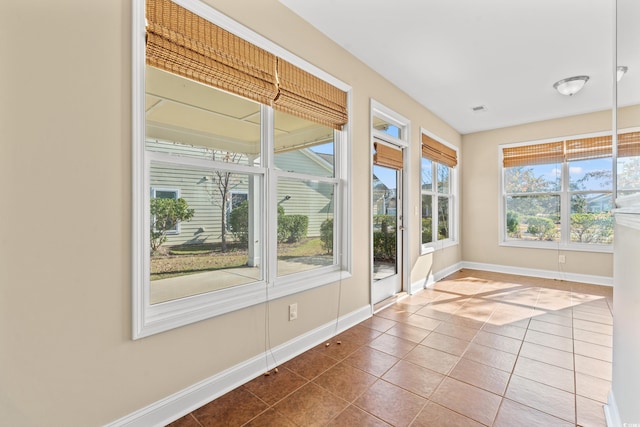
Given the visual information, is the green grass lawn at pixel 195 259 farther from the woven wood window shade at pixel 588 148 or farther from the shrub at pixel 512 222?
the woven wood window shade at pixel 588 148

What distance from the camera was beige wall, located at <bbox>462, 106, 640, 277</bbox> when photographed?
190 inches

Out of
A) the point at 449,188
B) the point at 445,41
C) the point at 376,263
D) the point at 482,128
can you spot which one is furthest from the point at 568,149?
the point at 376,263

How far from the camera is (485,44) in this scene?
290cm

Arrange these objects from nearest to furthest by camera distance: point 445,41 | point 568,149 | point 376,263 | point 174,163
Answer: point 174,163
point 445,41
point 376,263
point 568,149

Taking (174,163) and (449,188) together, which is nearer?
(174,163)

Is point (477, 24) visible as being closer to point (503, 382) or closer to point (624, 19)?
point (624, 19)

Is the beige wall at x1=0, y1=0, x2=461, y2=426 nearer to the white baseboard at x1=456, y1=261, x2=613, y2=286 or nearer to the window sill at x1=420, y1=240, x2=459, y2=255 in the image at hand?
the window sill at x1=420, y1=240, x2=459, y2=255

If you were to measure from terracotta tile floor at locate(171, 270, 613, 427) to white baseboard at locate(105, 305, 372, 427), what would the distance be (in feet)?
0.17

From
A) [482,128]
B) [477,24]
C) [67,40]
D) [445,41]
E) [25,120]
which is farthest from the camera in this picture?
[482,128]

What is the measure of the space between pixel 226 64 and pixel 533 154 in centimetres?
566

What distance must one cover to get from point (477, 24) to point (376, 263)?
2694mm

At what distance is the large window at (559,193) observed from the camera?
476cm

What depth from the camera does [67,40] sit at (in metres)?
1.38

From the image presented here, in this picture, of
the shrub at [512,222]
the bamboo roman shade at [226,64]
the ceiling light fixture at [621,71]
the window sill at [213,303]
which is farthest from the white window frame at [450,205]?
the ceiling light fixture at [621,71]
